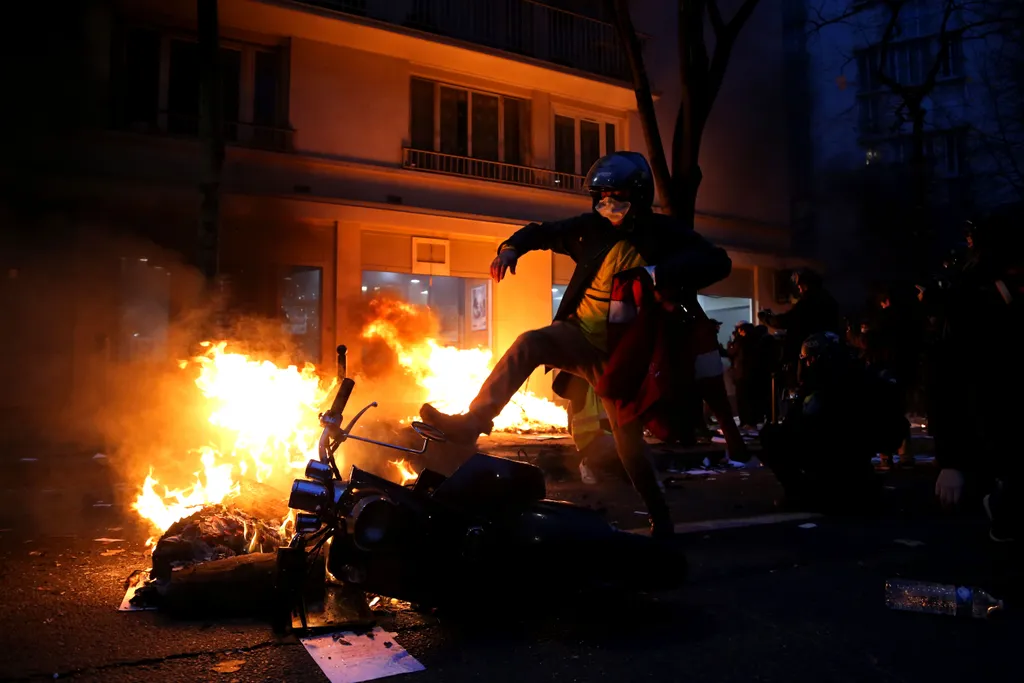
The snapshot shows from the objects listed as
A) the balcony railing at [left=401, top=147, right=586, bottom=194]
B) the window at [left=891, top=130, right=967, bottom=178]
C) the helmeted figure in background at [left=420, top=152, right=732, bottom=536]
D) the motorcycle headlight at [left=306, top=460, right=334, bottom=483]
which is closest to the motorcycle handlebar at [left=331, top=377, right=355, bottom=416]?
the motorcycle headlight at [left=306, top=460, right=334, bottom=483]

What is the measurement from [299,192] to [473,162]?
12.6 ft

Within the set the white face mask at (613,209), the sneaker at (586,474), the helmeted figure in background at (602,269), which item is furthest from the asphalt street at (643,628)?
the sneaker at (586,474)

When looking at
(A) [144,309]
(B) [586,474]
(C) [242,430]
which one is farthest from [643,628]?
(A) [144,309]

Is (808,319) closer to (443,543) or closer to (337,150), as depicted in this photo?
(443,543)

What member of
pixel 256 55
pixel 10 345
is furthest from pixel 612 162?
pixel 256 55

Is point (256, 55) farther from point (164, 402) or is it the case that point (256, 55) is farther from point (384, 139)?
point (164, 402)

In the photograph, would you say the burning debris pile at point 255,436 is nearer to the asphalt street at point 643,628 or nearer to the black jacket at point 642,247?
the asphalt street at point 643,628

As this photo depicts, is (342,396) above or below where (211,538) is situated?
above

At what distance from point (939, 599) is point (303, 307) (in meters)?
12.0

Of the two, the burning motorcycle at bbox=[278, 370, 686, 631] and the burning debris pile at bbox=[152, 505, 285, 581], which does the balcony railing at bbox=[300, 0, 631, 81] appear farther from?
the burning motorcycle at bbox=[278, 370, 686, 631]

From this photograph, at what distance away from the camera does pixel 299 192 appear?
43.5 ft

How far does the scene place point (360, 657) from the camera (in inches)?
107

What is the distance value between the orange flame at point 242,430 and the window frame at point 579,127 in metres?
8.70

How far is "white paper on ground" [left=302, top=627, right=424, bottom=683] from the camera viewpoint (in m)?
2.57
